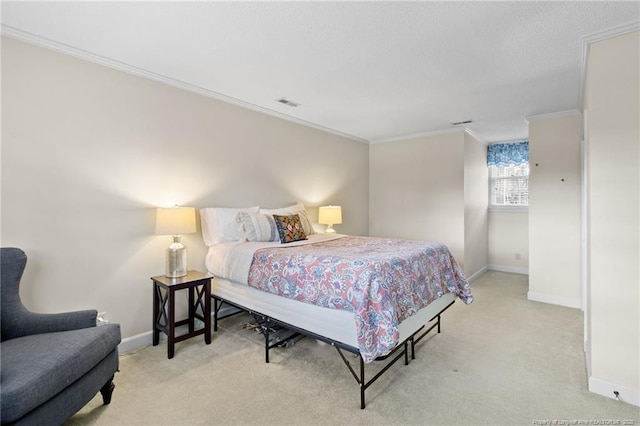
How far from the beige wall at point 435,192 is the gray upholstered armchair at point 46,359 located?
14.5 ft

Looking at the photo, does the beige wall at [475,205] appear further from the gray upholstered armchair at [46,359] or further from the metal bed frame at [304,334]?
the gray upholstered armchair at [46,359]

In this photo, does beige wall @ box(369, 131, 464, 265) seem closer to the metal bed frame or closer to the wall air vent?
the metal bed frame

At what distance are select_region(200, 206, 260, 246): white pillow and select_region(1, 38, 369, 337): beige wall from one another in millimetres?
154

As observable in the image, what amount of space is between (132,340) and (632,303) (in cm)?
375

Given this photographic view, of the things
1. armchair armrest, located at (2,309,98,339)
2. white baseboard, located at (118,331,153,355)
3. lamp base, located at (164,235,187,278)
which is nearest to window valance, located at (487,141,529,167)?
lamp base, located at (164,235,187,278)

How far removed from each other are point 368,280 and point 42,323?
201cm

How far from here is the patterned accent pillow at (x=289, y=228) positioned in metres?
3.30

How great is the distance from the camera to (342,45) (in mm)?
2271

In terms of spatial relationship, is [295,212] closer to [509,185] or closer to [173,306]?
[173,306]

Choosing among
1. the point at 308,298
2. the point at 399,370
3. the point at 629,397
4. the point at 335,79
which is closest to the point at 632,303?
the point at 629,397

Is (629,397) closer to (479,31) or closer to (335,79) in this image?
(479,31)

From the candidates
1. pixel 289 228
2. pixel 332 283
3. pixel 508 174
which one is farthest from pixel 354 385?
pixel 508 174

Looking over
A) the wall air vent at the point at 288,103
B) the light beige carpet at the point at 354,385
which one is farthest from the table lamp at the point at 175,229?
the wall air vent at the point at 288,103

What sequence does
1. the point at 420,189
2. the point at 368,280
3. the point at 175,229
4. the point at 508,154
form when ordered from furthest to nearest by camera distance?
the point at 508,154 → the point at 420,189 → the point at 175,229 → the point at 368,280
